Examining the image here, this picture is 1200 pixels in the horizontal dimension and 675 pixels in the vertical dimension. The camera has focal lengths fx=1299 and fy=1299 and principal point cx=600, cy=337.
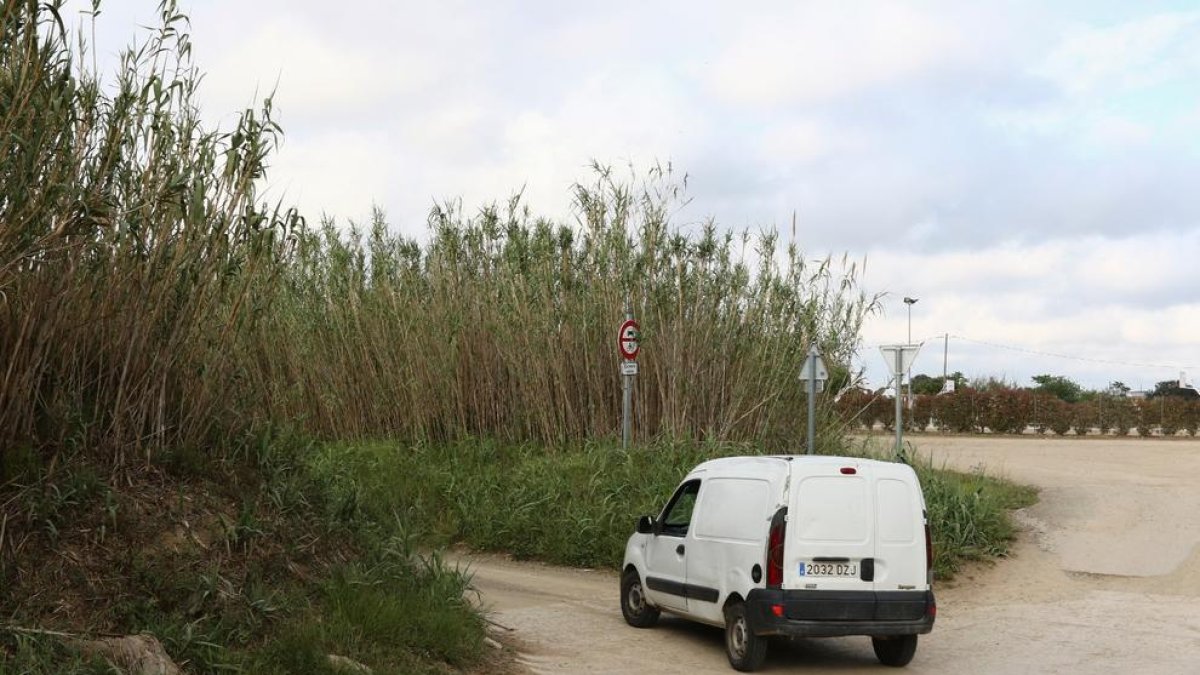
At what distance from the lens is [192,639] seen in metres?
7.82

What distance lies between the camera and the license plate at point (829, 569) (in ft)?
32.9

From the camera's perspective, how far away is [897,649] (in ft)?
34.8

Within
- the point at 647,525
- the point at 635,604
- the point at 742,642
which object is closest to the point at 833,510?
the point at 742,642

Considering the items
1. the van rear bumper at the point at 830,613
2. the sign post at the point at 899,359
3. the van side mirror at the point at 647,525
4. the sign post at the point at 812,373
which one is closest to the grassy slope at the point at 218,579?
the van rear bumper at the point at 830,613

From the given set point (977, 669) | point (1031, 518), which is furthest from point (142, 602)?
point (1031, 518)

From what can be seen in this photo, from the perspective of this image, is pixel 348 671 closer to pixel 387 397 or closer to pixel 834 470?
pixel 834 470

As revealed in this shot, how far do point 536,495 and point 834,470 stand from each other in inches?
276

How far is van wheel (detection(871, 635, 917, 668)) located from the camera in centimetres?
1055

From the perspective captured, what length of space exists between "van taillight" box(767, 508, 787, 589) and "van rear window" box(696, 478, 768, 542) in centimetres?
14

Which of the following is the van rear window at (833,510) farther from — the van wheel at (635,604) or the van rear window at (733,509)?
the van wheel at (635,604)

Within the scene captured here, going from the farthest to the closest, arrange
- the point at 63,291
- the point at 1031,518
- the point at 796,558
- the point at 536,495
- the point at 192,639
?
1. the point at 1031,518
2. the point at 536,495
3. the point at 796,558
4. the point at 63,291
5. the point at 192,639

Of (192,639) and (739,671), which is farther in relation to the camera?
(739,671)

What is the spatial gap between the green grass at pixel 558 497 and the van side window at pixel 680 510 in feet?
11.4

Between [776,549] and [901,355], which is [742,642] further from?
[901,355]
